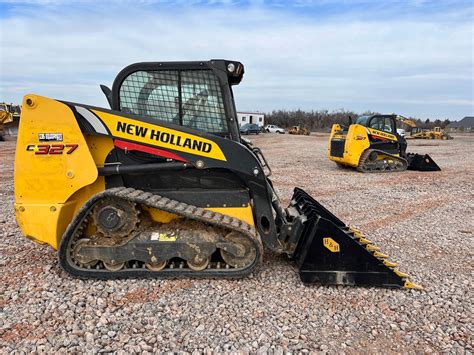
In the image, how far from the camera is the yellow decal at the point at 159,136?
4082mm

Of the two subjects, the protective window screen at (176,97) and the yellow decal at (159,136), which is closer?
the yellow decal at (159,136)

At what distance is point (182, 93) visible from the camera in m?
4.30

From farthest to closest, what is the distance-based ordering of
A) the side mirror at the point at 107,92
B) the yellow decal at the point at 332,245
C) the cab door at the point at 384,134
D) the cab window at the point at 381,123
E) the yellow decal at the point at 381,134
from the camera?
the cab window at the point at 381,123
the cab door at the point at 384,134
the yellow decal at the point at 381,134
the side mirror at the point at 107,92
the yellow decal at the point at 332,245

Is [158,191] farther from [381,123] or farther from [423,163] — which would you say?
[423,163]

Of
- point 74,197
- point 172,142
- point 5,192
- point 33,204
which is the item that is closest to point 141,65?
point 172,142

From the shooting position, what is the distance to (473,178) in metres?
12.8

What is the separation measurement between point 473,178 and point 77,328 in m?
13.4

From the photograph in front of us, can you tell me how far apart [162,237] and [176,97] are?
1562mm

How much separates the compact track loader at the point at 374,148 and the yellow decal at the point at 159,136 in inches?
431

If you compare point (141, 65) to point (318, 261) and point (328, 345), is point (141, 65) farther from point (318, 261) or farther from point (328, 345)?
point (328, 345)

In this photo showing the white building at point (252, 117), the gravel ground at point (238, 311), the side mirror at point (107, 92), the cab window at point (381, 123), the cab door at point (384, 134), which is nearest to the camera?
the gravel ground at point (238, 311)

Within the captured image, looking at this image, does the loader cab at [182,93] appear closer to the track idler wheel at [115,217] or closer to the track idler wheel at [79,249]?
the track idler wheel at [115,217]

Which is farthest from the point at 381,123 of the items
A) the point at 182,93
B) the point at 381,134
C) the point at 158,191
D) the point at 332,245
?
the point at 158,191

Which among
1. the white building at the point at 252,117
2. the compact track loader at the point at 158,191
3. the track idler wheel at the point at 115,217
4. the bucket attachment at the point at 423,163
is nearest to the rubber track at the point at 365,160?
the bucket attachment at the point at 423,163
